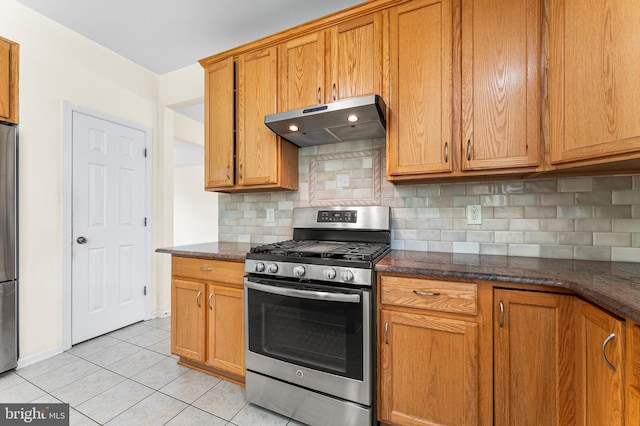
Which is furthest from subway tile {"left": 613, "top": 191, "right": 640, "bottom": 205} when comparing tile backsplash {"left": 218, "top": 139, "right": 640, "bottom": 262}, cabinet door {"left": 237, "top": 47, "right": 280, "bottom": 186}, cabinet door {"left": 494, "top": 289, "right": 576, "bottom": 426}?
cabinet door {"left": 237, "top": 47, "right": 280, "bottom": 186}

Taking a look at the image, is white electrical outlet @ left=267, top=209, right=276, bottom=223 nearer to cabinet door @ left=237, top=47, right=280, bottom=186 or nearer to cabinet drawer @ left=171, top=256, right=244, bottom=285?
cabinet door @ left=237, top=47, right=280, bottom=186

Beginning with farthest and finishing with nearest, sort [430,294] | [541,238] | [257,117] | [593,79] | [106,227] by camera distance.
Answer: [106,227] → [257,117] → [541,238] → [430,294] → [593,79]

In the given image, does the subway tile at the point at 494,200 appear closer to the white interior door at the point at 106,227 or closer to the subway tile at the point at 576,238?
the subway tile at the point at 576,238

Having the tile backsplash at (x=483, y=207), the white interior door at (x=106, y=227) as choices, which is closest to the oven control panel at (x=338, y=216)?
the tile backsplash at (x=483, y=207)

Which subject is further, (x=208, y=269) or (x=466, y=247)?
(x=208, y=269)

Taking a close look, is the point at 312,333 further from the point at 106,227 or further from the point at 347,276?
the point at 106,227

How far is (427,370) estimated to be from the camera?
1351 mm

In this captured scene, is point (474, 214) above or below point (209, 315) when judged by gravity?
above

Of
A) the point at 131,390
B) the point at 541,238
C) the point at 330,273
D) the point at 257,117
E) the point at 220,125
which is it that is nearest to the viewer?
the point at 330,273

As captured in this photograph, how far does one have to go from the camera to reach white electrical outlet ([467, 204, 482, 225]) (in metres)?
1.80

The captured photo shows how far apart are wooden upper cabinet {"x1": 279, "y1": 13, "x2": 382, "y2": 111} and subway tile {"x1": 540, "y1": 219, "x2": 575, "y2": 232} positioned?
1.27 meters

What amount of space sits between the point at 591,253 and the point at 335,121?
1.65 m

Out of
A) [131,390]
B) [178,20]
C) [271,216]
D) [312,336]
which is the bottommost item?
[131,390]

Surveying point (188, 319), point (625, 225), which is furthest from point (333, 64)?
point (188, 319)
